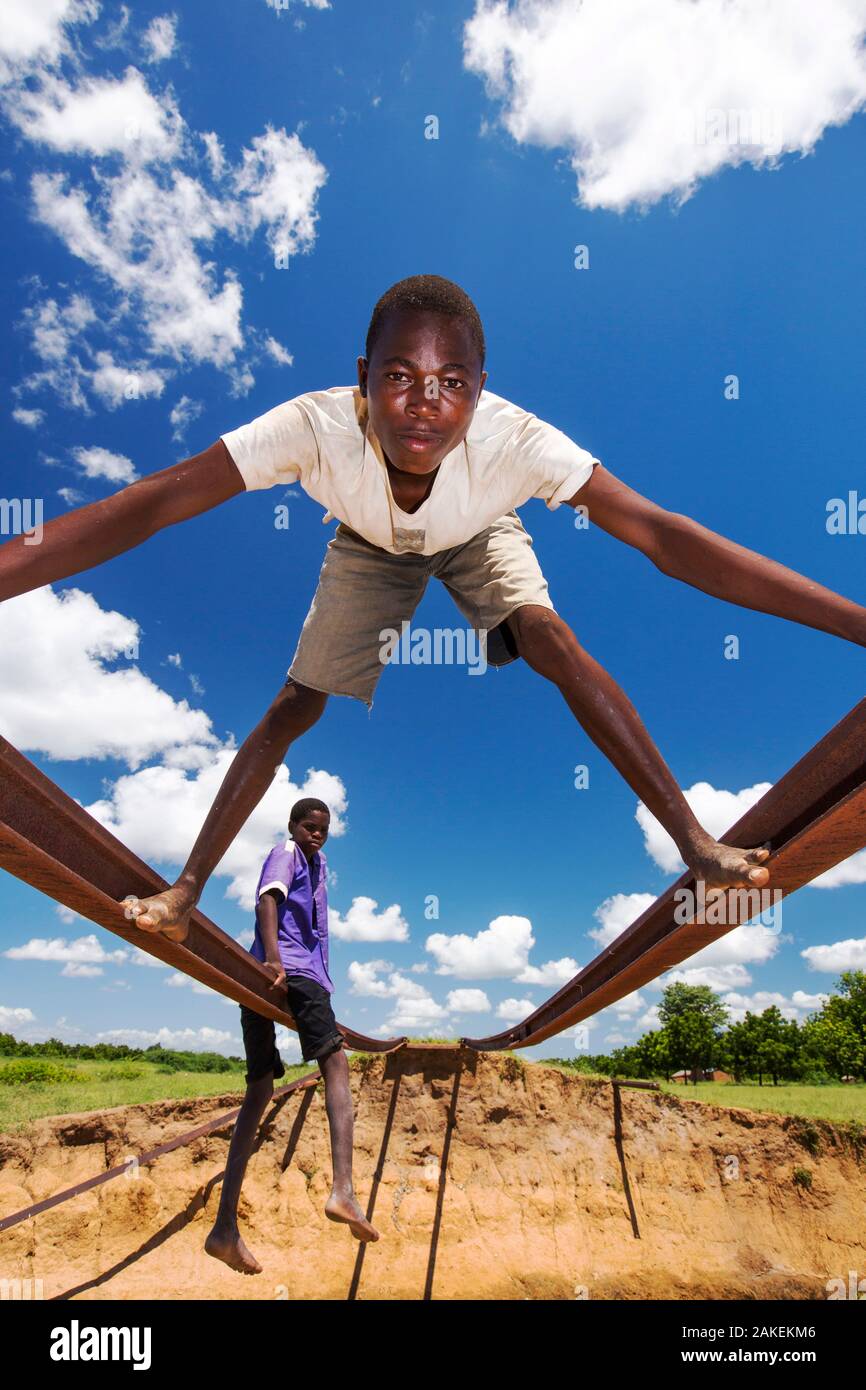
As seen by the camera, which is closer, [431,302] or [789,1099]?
[431,302]

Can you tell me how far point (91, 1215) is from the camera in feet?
22.4

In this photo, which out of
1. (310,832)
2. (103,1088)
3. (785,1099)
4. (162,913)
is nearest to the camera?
(162,913)

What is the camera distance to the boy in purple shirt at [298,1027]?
395cm

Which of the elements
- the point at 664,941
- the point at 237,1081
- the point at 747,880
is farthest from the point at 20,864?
the point at 237,1081

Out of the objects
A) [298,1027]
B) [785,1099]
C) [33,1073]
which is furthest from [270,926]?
[785,1099]

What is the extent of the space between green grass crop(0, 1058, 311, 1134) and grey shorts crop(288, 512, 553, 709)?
258 inches

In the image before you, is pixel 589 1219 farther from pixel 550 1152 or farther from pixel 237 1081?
pixel 237 1081

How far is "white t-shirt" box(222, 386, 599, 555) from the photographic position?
92.7 inches

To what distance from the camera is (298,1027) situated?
4.29 m

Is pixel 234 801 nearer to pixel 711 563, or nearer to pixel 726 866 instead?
pixel 726 866

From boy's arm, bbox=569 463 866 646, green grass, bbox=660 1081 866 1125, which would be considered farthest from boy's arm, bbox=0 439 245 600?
green grass, bbox=660 1081 866 1125

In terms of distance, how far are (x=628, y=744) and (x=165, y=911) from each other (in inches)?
55.5

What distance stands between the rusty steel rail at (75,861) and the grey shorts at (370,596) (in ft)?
3.30
